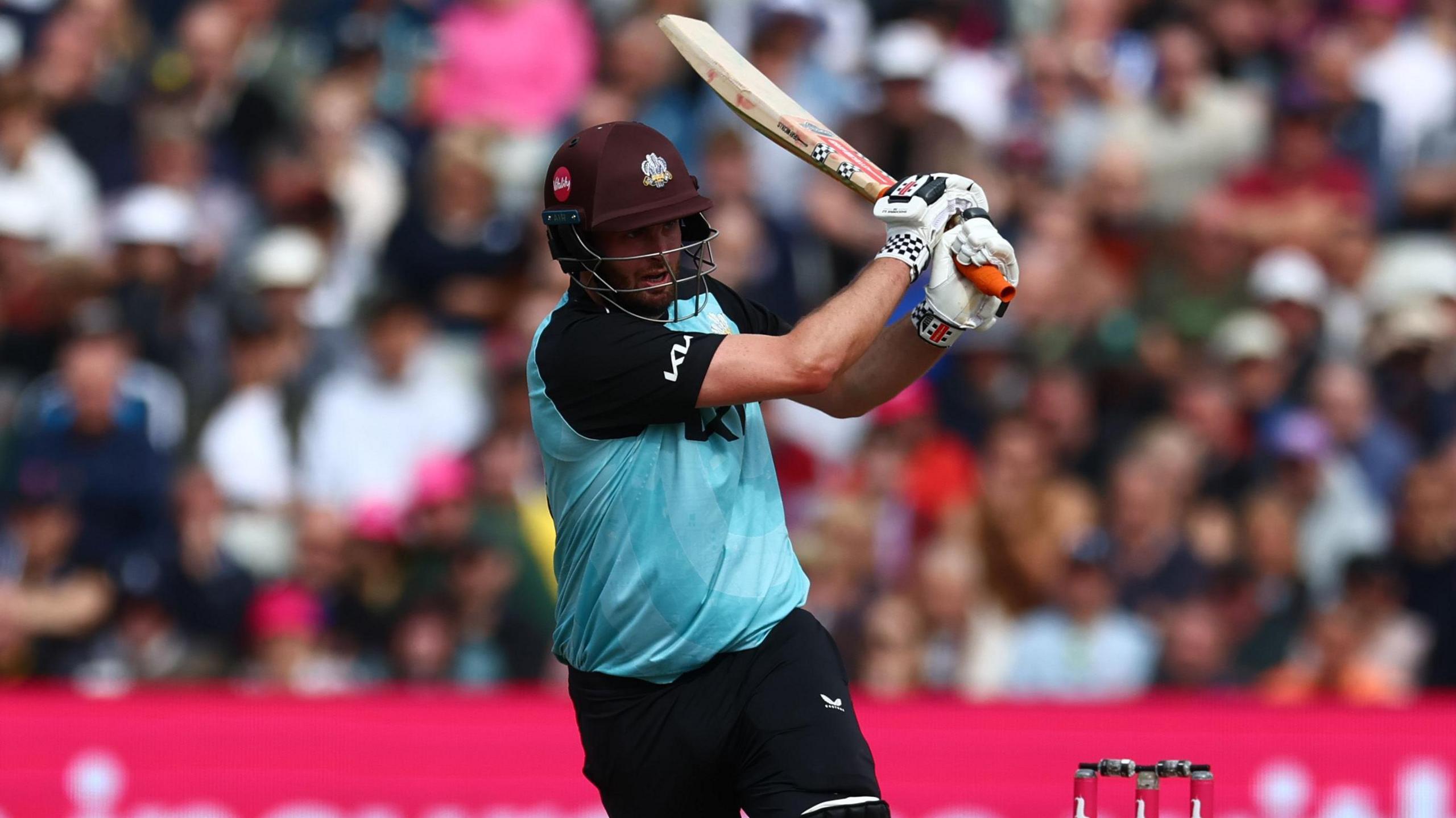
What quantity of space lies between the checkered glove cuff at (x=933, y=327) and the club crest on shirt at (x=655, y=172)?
2.66ft

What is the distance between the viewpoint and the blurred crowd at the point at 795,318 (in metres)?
9.13

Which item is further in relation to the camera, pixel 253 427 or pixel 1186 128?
pixel 1186 128

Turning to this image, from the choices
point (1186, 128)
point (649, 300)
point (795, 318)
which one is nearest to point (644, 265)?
point (649, 300)

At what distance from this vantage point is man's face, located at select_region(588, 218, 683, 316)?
5.07 m

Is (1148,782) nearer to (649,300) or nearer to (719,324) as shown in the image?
(719,324)

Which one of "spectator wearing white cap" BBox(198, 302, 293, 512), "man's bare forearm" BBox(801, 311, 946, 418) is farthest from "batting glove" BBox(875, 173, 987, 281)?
"spectator wearing white cap" BBox(198, 302, 293, 512)

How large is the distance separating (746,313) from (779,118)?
0.55 metres

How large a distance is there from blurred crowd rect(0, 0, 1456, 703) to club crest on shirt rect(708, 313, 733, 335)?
3838mm

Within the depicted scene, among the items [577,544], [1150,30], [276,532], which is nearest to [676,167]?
[577,544]

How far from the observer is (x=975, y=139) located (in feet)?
35.5

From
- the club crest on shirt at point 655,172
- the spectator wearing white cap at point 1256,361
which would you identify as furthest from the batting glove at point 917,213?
the spectator wearing white cap at point 1256,361

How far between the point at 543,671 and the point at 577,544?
13.2 ft

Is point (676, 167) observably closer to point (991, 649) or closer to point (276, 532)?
point (991, 649)

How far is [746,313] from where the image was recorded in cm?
555
